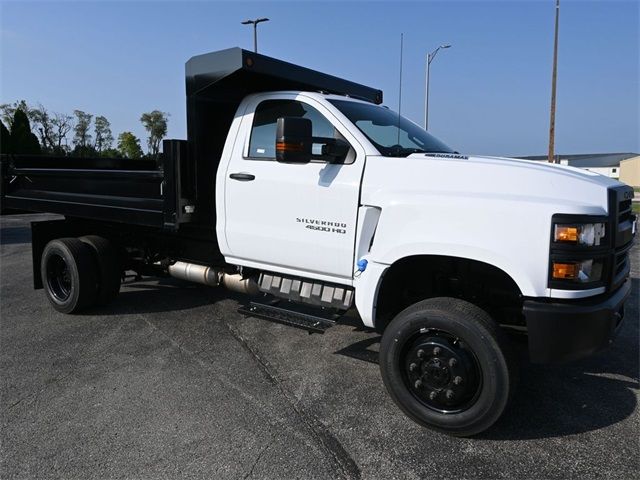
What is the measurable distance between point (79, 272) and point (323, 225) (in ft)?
10.0

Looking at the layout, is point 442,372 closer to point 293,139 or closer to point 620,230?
point 620,230

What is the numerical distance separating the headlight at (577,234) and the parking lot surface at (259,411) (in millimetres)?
1227

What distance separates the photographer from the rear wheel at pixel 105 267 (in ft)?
18.1

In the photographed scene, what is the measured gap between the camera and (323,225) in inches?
147

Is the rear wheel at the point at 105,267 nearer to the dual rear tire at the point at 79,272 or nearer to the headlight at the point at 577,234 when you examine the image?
the dual rear tire at the point at 79,272

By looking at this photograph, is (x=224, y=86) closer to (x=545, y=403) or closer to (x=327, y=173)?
(x=327, y=173)

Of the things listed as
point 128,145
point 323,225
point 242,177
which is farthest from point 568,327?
point 128,145

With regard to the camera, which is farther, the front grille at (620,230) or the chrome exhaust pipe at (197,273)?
the chrome exhaust pipe at (197,273)

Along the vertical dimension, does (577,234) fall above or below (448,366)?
above

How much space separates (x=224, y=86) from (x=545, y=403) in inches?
144

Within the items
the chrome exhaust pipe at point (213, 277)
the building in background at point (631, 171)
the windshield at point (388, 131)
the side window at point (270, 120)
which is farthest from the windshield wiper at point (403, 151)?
the building in background at point (631, 171)

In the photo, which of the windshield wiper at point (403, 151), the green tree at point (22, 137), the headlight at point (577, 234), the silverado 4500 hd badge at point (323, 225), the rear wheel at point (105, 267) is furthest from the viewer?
the green tree at point (22, 137)

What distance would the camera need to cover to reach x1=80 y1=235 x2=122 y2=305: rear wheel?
552 cm

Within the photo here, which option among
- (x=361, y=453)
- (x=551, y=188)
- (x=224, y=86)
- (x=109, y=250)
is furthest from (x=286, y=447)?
(x=109, y=250)
